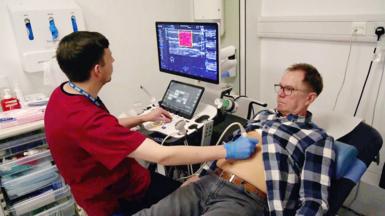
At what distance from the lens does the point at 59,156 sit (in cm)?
114

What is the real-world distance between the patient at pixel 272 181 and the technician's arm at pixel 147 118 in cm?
47

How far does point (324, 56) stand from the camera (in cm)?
221

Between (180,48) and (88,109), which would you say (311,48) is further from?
(88,109)

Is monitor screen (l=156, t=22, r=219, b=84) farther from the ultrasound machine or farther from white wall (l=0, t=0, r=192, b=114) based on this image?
white wall (l=0, t=0, r=192, b=114)

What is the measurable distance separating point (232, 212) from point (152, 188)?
17.3 inches

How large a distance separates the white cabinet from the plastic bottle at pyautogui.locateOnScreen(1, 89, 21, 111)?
188mm

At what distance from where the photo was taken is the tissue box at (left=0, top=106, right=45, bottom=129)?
4.84 ft

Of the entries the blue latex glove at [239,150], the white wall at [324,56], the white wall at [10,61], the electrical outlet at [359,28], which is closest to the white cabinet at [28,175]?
the white wall at [10,61]

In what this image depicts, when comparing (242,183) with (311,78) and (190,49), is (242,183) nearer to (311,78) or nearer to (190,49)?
(311,78)

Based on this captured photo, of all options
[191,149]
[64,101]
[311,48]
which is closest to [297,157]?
[191,149]

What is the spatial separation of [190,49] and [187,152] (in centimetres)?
83

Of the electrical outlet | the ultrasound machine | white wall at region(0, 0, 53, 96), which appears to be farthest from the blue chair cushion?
white wall at region(0, 0, 53, 96)

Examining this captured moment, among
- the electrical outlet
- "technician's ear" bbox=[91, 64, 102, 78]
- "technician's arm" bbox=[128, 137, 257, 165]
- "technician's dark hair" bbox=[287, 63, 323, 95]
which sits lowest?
"technician's arm" bbox=[128, 137, 257, 165]

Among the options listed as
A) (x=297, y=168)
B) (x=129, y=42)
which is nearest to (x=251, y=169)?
(x=297, y=168)
